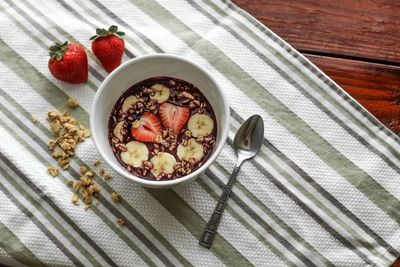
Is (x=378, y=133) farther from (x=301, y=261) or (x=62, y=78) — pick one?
(x=62, y=78)

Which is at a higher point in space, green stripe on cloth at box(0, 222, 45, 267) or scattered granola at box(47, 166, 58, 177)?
scattered granola at box(47, 166, 58, 177)

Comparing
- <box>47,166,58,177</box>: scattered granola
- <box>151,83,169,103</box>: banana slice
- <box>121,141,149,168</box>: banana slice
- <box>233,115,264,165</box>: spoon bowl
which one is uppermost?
<box>233,115,264,165</box>: spoon bowl

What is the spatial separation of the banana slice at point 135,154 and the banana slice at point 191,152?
55 millimetres

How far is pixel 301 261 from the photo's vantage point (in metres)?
1.04

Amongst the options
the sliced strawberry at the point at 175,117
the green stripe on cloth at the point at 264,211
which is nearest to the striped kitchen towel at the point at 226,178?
the green stripe on cloth at the point at 264,211

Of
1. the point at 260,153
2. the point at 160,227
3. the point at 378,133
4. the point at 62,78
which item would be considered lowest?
the point at 160,227

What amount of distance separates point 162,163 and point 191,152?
0.17 feet

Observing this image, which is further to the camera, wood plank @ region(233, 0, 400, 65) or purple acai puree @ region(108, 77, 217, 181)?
wood plank @ region(233, 0, 400, 65)

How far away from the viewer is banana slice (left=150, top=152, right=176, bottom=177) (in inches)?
39.4

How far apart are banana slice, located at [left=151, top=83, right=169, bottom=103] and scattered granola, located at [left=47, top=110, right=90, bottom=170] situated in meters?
0.15

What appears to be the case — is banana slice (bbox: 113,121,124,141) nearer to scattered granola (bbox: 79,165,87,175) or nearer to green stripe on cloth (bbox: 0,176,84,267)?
scattered granola (bbox: 79,165,87,175)

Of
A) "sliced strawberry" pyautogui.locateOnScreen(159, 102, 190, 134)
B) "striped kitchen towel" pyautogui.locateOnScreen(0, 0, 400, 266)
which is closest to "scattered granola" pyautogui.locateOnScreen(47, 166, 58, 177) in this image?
"striped kitchen towel" pyautogui.locateOnScreen(0, 0, 400, 266)

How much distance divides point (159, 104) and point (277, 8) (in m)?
0.30

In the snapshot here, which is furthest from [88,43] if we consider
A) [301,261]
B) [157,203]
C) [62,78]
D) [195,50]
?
[301,261]
